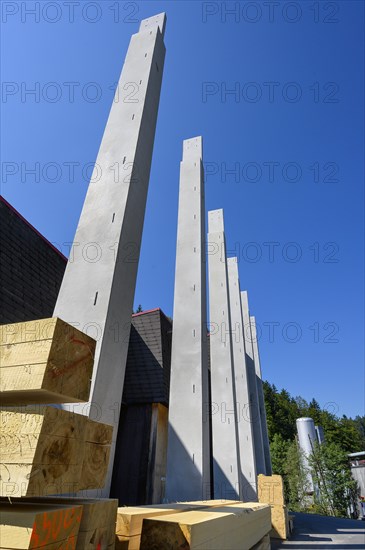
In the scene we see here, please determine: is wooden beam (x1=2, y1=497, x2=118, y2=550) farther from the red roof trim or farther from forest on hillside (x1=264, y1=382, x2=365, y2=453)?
forest on hillside (x1=264, y1=382, x2=365, y2=453)

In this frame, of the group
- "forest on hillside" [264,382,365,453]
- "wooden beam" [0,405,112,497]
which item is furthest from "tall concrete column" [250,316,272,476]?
"forest on hillside" [264,382,365,453]

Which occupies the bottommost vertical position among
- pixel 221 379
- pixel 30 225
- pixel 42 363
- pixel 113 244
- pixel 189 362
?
pixel 42 363

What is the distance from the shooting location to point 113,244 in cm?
454

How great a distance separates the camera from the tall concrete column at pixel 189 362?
7.35 meters

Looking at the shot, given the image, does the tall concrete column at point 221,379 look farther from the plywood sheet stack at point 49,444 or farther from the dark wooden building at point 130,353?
the plywood sheet stack at point 49,444

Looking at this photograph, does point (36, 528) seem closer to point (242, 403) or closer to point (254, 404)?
point (242, 403)

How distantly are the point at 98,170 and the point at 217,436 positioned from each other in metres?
9.25

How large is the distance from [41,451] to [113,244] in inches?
134

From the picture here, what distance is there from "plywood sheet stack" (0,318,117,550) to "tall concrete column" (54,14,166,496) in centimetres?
191

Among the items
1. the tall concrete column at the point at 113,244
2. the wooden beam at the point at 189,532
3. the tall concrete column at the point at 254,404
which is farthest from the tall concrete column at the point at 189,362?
the tall concrete column at the point at 254,404

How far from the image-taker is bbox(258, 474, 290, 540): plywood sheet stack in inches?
389

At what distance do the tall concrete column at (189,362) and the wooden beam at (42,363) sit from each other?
667 cm

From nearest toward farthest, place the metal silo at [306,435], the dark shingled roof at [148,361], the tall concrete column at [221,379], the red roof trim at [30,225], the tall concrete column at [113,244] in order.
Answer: the tall concrete column at [113,244] < the red roof trim at [30,225] < the tall concrete column at [221,379] < the dark shingled roof at [148,361] < the metal silo at [306,435]

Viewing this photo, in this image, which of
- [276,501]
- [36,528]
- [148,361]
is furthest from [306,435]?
[36,528]
